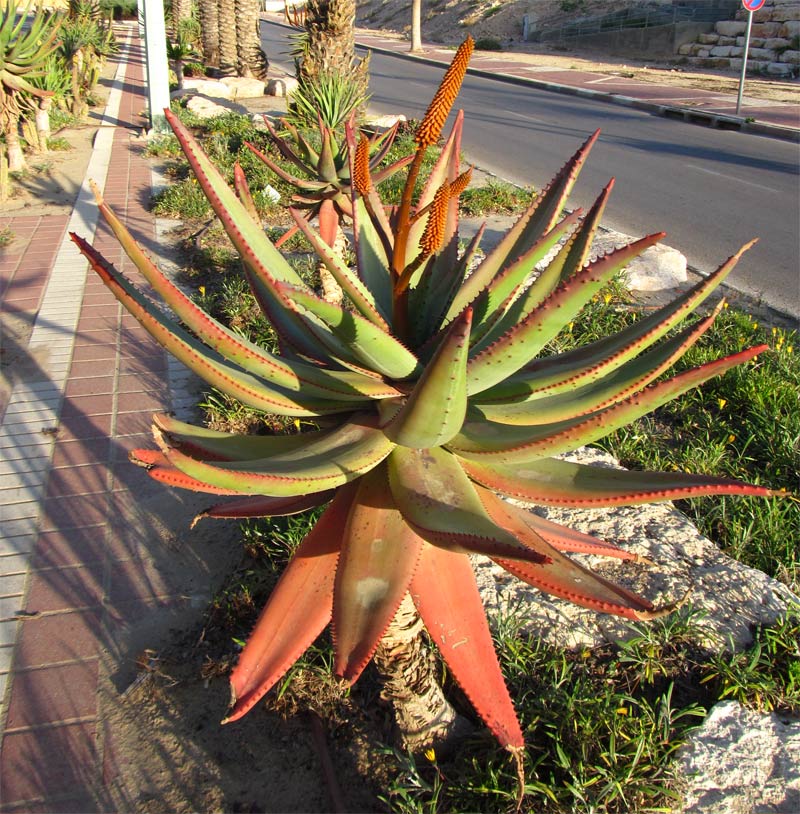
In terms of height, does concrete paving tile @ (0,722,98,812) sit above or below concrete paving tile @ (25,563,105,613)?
below

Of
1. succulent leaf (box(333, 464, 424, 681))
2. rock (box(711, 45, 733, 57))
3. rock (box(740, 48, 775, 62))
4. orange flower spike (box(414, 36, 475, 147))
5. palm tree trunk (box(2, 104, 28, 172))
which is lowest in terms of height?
succulent leaf (box(333, 464, 424, 681))

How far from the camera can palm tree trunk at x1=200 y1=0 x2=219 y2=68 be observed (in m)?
20.0

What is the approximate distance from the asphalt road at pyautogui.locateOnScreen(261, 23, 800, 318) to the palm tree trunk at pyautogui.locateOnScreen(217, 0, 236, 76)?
417 cm

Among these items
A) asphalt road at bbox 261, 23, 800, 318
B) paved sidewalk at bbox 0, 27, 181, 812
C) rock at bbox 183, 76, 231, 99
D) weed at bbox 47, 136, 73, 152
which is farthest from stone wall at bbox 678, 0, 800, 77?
paved sidewalk at bbox 0, 27, 181, 812

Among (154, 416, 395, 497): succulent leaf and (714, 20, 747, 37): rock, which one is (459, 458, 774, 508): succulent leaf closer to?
(154, 416, 395, 497): succulent leaf

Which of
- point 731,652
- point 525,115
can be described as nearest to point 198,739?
point 731,652

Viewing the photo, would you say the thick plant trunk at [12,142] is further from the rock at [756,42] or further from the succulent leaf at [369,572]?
the rock at [756,42]

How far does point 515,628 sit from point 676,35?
36997mm

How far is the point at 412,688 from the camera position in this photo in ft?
6.91

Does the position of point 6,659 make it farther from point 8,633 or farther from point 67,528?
point 67,528

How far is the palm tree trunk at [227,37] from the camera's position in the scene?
19.4 metres

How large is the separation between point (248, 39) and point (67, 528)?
19.3 meters

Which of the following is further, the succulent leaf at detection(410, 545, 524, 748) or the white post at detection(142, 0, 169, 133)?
the white post at detection(142, 0, 169, 133)

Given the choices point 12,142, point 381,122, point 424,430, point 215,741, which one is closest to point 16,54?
point 12,142
